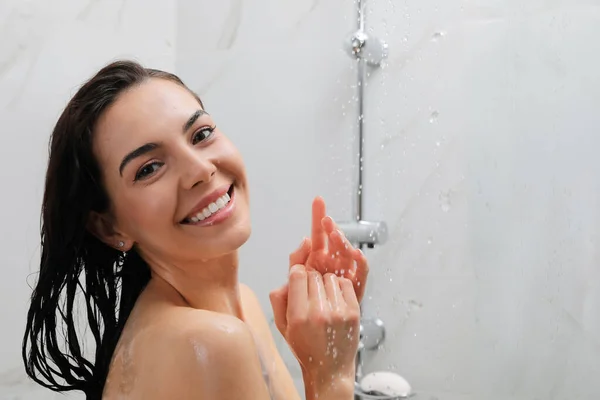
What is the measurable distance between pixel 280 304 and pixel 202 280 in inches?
4.1

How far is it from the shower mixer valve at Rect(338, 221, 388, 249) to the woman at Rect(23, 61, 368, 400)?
478mm

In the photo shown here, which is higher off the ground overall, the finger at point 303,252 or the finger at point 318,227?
the finger at point 318,227

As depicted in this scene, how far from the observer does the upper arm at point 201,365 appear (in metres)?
0.64

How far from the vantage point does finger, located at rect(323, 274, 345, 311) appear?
0.73m

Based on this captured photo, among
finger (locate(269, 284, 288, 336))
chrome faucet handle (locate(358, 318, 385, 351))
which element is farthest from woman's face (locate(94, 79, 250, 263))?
chrome faucet handle (locate(358, 318, 385, 351))

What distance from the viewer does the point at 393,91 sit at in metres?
1.30

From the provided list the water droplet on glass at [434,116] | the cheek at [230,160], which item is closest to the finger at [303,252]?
the cheek at [230,160]

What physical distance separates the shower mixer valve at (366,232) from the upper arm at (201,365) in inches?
24.8

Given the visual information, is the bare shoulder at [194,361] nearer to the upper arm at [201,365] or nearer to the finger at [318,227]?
the upper arm at [201,365]

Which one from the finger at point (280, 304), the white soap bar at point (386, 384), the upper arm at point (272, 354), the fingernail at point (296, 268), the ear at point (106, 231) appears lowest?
the white soap bar at point (386, 384)

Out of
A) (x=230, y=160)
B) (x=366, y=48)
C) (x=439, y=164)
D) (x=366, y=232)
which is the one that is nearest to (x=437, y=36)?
(x=366, y=48)

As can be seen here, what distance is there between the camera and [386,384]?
48.7 inches

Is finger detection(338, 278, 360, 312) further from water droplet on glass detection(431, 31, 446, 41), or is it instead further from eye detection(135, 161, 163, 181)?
water droplet on glass detection(431, 31, 446, 41)

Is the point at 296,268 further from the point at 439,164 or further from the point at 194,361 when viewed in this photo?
the point at 439,164
